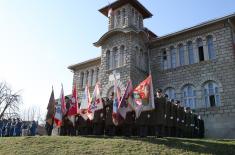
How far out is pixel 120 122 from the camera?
1396 cm

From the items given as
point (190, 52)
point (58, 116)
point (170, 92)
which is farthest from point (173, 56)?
point (58, 116)

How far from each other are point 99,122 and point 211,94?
9.52 metres

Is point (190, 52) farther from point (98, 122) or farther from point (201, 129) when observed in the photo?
point (98, 122)

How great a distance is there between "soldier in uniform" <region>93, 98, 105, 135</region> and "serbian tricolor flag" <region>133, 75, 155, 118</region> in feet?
7.11

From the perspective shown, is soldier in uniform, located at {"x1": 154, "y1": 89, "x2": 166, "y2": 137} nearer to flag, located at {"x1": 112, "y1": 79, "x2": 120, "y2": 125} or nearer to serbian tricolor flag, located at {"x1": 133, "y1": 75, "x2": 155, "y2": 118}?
serbian tricolor flag, located at {"x1": 133, "y1": 75, "x2": 155, "y2": 118}

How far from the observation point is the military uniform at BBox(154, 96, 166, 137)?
13.5 meters

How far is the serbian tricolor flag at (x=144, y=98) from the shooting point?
13405 mm

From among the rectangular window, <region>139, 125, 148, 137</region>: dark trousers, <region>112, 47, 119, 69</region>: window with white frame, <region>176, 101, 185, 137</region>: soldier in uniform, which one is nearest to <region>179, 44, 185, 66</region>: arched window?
the rectangular window

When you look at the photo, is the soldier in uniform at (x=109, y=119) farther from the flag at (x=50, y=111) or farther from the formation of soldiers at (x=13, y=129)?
the formation of soldiers at (x=13, y=129)

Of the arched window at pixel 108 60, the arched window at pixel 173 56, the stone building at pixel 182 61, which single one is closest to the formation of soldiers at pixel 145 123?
Result: the stone building at pixel 182 61

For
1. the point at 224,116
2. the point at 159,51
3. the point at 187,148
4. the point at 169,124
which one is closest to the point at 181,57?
the point at 159,51

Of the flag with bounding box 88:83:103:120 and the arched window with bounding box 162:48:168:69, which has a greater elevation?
the arched window with bounding box 162:48:168:69

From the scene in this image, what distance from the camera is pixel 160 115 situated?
1350 cm

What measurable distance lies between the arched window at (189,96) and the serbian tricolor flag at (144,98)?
27.8ft
